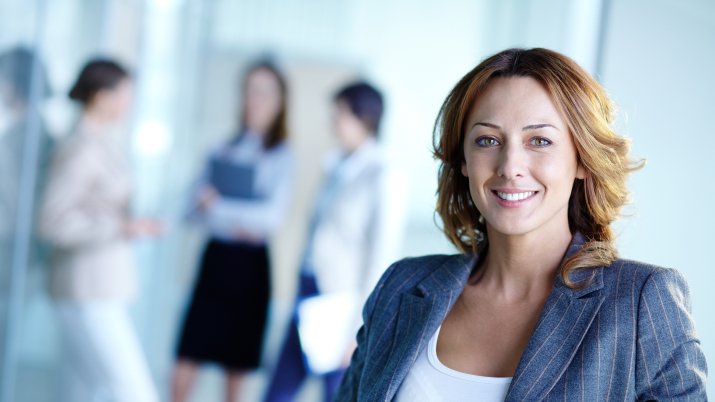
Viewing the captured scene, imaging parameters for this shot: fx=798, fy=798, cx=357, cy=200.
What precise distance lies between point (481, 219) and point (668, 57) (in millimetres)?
722

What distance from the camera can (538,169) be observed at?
1533 mm

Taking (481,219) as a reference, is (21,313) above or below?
below

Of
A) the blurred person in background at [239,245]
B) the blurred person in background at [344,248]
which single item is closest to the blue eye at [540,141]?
the blurred person in background at [344,248]

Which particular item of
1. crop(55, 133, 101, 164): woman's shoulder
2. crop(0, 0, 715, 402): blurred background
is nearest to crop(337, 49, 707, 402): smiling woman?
crop(0, 0, 715, 402): blurred background

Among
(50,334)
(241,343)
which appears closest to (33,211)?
(50,334)

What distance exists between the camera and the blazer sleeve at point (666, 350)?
131 cm

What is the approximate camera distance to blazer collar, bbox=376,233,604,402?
4.66 ft

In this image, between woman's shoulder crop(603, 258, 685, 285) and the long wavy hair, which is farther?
the long wavy hair

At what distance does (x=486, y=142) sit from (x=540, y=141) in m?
0.11

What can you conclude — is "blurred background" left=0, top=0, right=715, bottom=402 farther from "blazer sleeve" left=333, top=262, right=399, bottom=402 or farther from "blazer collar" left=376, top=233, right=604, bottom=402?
"blazer sleeve" left=333, top=262, right=399, bottom=402

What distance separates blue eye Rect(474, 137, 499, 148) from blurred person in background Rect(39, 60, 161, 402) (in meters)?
2.25

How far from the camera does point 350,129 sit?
3.83 metres

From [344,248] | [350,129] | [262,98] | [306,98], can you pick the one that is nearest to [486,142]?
[344,248]

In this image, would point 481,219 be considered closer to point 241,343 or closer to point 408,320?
point 408,320
